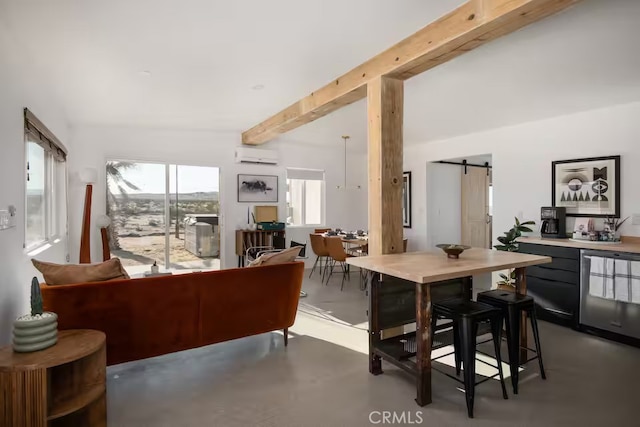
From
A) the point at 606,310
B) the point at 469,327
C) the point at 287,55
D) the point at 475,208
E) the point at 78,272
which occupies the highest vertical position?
the point at 287,55

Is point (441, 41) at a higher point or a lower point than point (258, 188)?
higher

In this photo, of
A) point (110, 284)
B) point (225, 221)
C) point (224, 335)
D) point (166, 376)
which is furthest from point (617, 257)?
point (225, 221)

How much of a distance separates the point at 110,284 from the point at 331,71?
262 centimetres

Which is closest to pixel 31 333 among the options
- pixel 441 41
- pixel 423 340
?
pixel 423 340

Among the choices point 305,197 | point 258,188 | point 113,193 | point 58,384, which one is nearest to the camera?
point 58,384

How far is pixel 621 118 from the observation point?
3.99 metres

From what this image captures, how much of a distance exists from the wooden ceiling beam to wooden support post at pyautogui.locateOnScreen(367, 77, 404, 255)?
15cm

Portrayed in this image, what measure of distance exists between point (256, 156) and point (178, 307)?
14.1 ft

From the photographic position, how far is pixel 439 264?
2469 mm

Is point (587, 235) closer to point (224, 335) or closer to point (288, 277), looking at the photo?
point (288, 277)

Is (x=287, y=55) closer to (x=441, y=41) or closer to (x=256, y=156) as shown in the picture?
(x=441, y=41)

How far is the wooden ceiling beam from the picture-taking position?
206cm

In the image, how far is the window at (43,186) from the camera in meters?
3.26

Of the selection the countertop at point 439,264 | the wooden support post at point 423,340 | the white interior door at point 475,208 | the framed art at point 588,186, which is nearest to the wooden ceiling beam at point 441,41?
Answer: the countertop at point 439,264
